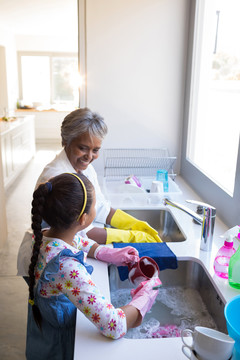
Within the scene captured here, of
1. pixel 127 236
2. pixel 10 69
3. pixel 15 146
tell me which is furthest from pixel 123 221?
pixel 10 69

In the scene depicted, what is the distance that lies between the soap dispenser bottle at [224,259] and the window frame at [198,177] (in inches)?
12.4

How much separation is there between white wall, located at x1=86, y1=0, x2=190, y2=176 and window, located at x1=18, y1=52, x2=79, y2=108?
6087 millimetres

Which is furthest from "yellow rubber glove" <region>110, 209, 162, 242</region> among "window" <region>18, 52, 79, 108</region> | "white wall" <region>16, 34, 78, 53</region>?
"white wall" <region>16, 34, 78, 53</region>

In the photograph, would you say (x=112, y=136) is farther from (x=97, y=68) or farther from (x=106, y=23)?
(x=106, y=23)

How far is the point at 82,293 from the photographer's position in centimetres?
88

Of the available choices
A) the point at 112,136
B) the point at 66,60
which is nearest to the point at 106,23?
the point at 112,136

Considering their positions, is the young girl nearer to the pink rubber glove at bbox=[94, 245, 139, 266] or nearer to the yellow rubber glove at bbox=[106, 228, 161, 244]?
the pink rubber glove at bbox=[94, 245, 139, 266]

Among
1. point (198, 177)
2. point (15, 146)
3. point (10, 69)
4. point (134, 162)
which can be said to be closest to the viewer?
point (198, 177)

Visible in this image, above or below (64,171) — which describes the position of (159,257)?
below

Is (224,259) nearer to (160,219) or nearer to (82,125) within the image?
(160,219)

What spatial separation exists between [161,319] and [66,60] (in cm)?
781

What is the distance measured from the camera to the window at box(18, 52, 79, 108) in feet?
26.1

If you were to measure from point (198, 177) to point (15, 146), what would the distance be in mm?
3657

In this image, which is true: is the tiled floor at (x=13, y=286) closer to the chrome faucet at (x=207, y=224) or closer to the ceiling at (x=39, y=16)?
the chrome faucet at (x=207, y=224)
